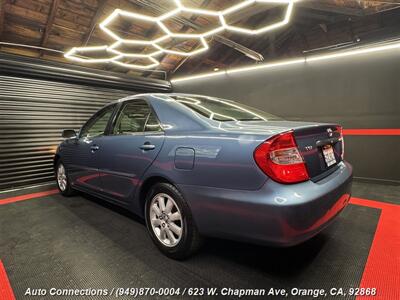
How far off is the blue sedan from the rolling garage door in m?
2.99

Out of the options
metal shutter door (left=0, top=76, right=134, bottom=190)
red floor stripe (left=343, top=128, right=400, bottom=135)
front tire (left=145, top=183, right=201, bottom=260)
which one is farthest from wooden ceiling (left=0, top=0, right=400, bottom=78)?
front tire (left=145, top=183, right=201, bottom=260)

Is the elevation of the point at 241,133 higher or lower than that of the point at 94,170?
higher

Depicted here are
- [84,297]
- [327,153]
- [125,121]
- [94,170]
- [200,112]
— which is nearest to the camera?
[84,297]

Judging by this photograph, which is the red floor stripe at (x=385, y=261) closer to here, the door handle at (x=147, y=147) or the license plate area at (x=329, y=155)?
the license plate area at (x=329, y=155)

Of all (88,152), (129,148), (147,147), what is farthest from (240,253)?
(88,152)

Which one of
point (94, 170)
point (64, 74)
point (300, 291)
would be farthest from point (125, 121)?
point (64, 74)

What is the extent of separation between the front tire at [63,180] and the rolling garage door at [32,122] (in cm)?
132

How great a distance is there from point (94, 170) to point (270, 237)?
6.61ft

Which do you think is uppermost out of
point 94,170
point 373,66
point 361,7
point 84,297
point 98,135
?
point 361,7

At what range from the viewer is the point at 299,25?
5.45 metres

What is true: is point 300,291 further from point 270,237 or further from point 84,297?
point 84,297

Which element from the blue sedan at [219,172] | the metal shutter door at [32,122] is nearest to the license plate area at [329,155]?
the blue sedan at [219,172]

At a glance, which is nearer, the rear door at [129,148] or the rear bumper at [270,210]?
the rear bumper at [270,210]

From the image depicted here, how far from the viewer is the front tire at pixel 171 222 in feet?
5.35
